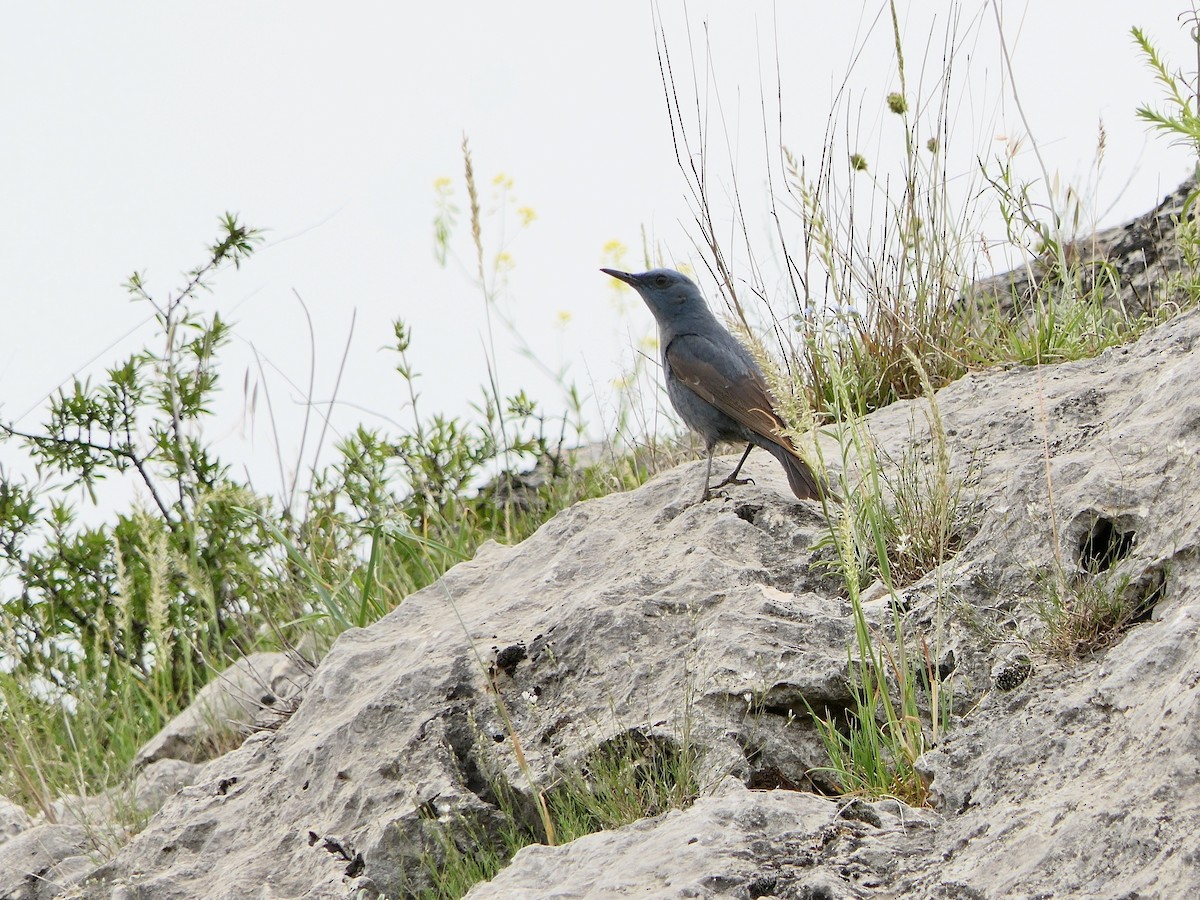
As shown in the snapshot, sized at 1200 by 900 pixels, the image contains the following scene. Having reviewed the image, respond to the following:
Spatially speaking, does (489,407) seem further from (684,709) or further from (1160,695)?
(1160,695)

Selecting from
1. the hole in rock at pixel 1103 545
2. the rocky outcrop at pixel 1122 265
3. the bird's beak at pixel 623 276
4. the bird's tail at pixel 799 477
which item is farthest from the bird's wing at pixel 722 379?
the hole in rock at pixel 1103 545

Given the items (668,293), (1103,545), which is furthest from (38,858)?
(1103,545)

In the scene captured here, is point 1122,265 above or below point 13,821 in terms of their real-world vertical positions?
above

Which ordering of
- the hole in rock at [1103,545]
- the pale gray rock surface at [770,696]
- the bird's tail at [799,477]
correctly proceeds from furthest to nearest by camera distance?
the bird's tail at [799,477] → the hole in rock at [1103,545] → the pale gray rock surface at [770,696]

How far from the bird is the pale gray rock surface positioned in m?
0.29

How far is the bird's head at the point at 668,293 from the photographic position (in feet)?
20.0

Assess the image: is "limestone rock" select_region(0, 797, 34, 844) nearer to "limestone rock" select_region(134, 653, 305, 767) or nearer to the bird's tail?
"limestone rock" select_region(134, 653, 305, 767)

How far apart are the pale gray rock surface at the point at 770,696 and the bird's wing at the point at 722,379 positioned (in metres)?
0.32

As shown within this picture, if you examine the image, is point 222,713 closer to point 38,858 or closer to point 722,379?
point 38,858

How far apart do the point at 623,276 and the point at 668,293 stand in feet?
0.77

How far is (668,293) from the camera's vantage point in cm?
615

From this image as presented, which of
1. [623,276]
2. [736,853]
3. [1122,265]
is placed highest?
[623,276]

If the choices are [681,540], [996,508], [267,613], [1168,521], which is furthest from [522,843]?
[267,613]

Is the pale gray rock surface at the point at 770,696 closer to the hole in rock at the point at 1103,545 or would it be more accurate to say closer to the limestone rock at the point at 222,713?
the hole in rock at the point at 1103,545
